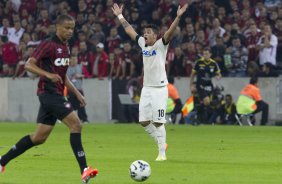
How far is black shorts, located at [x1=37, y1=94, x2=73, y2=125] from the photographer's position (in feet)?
43.8

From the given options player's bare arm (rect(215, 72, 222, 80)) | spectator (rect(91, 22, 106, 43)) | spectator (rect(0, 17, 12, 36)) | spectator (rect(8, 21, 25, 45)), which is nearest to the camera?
player's bare arm (rect(215, 72, 222, 80))

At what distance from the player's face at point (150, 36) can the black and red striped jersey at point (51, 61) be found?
3.70 m

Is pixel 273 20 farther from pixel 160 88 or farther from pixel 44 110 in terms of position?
pixel 44 110

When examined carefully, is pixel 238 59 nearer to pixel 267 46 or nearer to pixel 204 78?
pixel 267 46

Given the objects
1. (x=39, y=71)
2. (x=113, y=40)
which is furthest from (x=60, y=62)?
(x=113, y=40)

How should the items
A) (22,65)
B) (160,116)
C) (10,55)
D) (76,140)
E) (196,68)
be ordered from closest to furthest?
(76,140)
(160,116)
(196,68)
(22,65)
(10,55)

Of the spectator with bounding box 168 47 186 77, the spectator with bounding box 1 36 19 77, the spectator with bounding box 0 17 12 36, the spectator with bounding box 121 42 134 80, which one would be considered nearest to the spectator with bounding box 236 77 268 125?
the spectator with bounding box 168 47 186 77

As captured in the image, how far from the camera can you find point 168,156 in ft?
59.0

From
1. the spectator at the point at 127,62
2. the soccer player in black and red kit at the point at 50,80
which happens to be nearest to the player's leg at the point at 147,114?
the soccer player in black and red kit at the point at 50,80

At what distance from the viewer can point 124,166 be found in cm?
1581

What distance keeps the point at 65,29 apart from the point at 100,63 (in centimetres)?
1997

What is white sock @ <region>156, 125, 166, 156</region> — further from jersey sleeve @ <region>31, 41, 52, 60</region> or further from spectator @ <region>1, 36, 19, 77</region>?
spectator @ <region>1, 36, 19, 77</region>

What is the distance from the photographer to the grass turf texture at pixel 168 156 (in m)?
13.9

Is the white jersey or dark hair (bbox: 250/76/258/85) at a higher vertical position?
the white jersey
